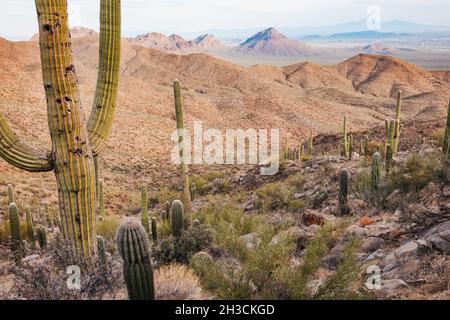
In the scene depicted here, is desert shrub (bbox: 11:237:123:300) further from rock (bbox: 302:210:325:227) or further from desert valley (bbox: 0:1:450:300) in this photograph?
rock (bbox: 302:210:325:227)

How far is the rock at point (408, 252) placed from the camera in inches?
200

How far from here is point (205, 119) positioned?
132 feet

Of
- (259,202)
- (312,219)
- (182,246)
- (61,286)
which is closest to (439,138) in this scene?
(259,202)

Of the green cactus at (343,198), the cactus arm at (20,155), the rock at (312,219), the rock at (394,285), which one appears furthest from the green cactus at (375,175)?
the cactus arm at (20,155)

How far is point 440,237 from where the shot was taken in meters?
5.04

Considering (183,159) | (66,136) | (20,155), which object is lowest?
(183,159)

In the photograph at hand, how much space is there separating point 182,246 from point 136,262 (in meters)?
3.09

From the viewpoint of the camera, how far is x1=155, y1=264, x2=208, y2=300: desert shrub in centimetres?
430

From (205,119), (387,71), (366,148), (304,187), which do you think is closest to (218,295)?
(304,187)

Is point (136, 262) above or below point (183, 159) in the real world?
above

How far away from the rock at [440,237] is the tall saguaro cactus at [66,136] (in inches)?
166

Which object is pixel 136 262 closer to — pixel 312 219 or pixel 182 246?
pixel 182 246

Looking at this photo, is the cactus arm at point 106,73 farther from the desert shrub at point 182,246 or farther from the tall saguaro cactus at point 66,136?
the desert shrub at point 182,246

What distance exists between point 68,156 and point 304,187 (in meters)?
9.83
